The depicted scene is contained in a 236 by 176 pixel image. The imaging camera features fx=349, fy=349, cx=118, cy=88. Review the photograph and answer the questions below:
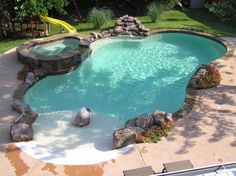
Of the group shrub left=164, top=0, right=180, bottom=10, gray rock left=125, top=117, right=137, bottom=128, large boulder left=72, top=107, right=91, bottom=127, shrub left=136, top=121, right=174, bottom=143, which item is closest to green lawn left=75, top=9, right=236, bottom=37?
shrub left=164, top=0, right=180, bottom=10

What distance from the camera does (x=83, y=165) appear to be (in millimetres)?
8258

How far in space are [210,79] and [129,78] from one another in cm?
312

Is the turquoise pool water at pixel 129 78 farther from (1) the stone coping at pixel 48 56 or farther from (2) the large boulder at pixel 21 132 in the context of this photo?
(2) the large boulder at pixel 21 132

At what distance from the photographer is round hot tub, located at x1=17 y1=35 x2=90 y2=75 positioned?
43.9 ft

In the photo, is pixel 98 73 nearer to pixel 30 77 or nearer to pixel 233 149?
pixel 30 77

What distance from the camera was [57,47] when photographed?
15.5 m

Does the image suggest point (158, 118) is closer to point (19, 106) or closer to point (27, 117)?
point (27, 117)

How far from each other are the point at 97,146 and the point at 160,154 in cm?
169

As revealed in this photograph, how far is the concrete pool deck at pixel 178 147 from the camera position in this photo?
317 inches

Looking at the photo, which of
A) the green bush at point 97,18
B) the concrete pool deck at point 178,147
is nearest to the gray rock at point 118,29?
the green bush at point 97,18

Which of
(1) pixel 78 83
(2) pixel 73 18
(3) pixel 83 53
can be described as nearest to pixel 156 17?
(2) pixel 73 18

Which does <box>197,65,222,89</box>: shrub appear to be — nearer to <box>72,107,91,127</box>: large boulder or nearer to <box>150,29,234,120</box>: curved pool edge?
<box>150,29,234,120</box>: curved pool edge

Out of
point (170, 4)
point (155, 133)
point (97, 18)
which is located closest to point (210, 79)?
point (155, 133)

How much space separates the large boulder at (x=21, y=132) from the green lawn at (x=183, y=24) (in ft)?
24.2
